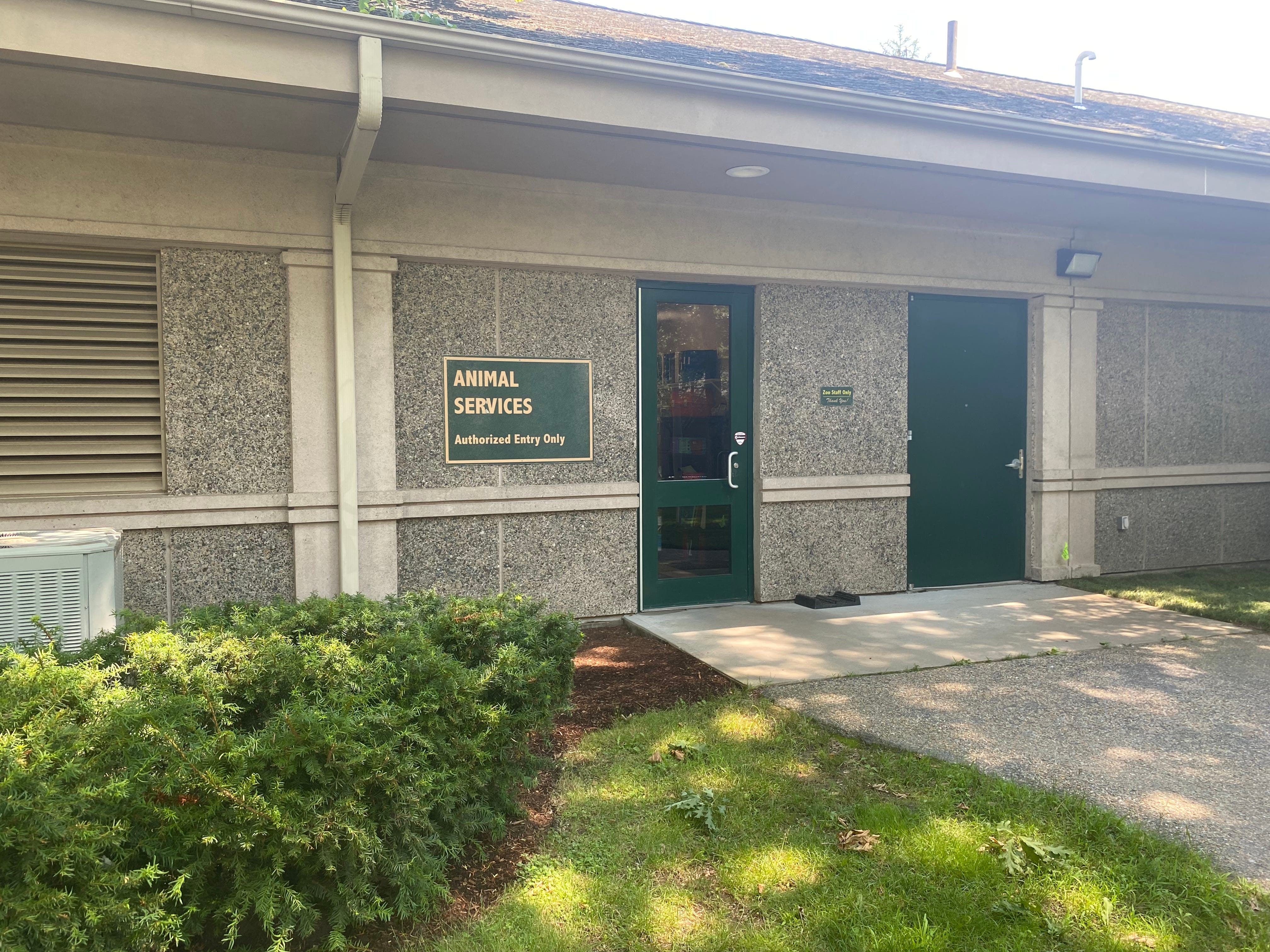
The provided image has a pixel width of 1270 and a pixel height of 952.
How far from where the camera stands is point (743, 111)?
210 inches

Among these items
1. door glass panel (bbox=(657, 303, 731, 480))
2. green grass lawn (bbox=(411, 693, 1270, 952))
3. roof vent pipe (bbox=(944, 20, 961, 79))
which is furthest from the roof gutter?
roof vent pipe (bbox=(944, 20, 961, 79))

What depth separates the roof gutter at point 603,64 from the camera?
14.0 ft

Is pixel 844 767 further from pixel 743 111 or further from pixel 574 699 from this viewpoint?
pixel 743 111

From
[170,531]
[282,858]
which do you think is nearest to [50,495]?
[170,531]

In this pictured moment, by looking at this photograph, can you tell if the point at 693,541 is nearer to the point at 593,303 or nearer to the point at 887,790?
the point at 593,303

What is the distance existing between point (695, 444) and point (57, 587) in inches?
177

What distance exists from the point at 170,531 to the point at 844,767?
14.1 ft

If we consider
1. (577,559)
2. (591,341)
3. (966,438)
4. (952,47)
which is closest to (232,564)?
(577,559)

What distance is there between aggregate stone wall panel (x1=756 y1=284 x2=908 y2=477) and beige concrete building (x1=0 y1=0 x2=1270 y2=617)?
0.09 ft

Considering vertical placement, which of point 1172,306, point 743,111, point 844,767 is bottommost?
point 844,767

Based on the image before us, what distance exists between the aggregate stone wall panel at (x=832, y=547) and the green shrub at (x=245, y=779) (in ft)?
13.9

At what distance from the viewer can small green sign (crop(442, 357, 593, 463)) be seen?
6.32m

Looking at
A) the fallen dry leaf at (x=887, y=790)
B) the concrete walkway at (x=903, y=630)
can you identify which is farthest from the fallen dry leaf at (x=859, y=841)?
the concrete walkway at (x=903, y=630)

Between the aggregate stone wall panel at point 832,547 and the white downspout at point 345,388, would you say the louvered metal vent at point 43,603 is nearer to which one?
the white downspout at point 345,388
